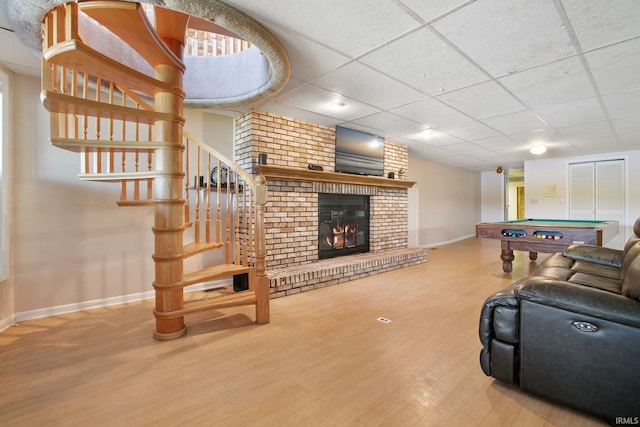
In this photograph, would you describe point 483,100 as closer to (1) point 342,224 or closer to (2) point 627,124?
(1) point 342,224

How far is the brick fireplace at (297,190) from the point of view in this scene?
3586 millimetres

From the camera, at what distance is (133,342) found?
215 centimetres

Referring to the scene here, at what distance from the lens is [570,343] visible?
54.4 inches

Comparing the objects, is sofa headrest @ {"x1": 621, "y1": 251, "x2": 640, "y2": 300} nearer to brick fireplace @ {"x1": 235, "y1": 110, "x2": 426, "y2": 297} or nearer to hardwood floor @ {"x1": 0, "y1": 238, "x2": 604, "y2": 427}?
hardwood floor @ {"x1": 0, "y1": 238, "x2": 604, "y2": 427}

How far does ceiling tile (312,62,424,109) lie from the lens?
2623 millimetres

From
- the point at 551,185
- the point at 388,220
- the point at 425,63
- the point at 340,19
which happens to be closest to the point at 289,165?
the point at 425,63

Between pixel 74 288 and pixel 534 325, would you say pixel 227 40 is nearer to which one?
pixel 74 288

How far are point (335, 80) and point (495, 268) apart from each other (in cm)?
399

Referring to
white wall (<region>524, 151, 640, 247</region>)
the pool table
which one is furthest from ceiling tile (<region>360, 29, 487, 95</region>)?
white wall (<region>524, 151, 640, 247</region>)

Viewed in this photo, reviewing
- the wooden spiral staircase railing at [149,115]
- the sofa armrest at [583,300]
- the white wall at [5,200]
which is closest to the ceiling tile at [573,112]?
the sofa armrest at [583,300]

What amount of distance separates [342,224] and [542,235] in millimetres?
2749

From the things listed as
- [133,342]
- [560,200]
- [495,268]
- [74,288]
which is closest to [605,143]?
[560,200]

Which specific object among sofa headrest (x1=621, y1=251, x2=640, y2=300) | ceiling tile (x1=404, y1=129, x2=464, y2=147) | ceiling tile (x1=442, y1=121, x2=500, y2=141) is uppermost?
ceiling tile (x1=404, y1=129, x2=464, y2=147)

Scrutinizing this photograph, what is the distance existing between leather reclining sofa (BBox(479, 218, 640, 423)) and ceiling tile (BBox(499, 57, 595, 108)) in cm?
188
